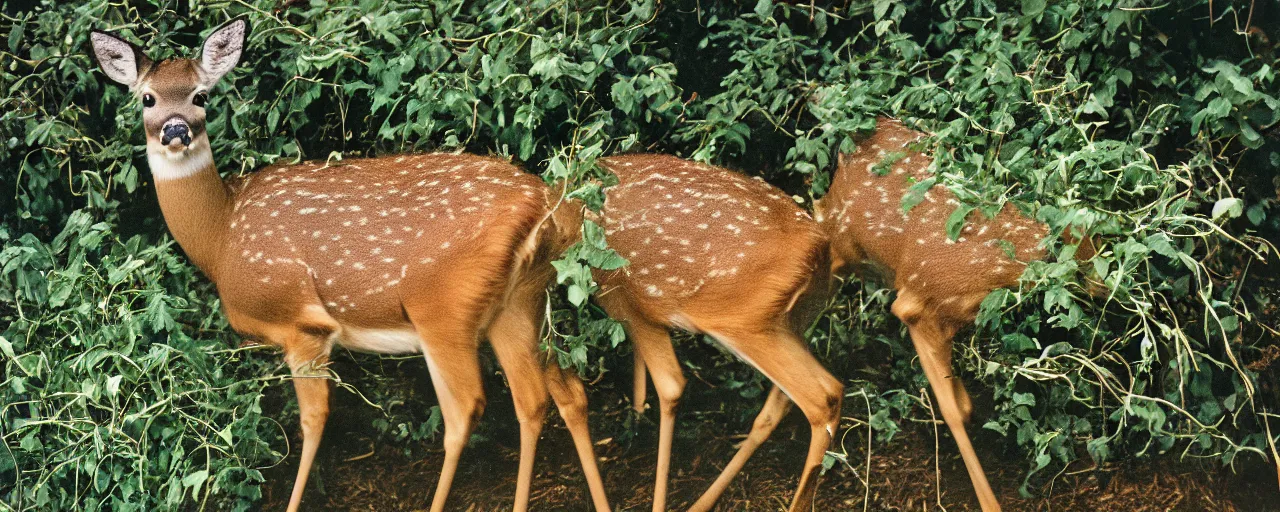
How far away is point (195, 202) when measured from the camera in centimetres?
377

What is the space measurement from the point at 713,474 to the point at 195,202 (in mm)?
1743

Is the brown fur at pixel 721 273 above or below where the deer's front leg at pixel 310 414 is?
above

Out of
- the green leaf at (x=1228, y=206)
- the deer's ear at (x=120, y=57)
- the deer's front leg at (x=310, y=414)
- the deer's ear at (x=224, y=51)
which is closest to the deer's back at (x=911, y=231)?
the green leaf at (x=1228, y=206)

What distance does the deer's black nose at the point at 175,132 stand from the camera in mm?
3654

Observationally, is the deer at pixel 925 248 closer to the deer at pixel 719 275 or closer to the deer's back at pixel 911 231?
the deer's back at pixel 911 231

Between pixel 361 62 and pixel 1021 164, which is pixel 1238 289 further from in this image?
pixel 361 62

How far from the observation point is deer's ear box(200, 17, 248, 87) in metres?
3.73

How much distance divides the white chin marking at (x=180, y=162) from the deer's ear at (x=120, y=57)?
0.22 metres

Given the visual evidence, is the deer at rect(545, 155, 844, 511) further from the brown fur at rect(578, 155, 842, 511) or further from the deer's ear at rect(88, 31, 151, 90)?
the deer's ear at rect(88, 31, 151, 90)

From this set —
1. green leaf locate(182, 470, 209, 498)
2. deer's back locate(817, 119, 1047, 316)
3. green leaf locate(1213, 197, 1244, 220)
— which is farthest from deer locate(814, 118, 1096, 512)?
green leaf locate(182, 470, 209, 498)

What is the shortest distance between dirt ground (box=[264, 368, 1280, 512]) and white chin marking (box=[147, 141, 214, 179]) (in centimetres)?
94

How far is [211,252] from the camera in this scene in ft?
12.5

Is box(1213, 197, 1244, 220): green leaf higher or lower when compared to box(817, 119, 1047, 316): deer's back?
higher

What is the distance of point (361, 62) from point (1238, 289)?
8.67ft
